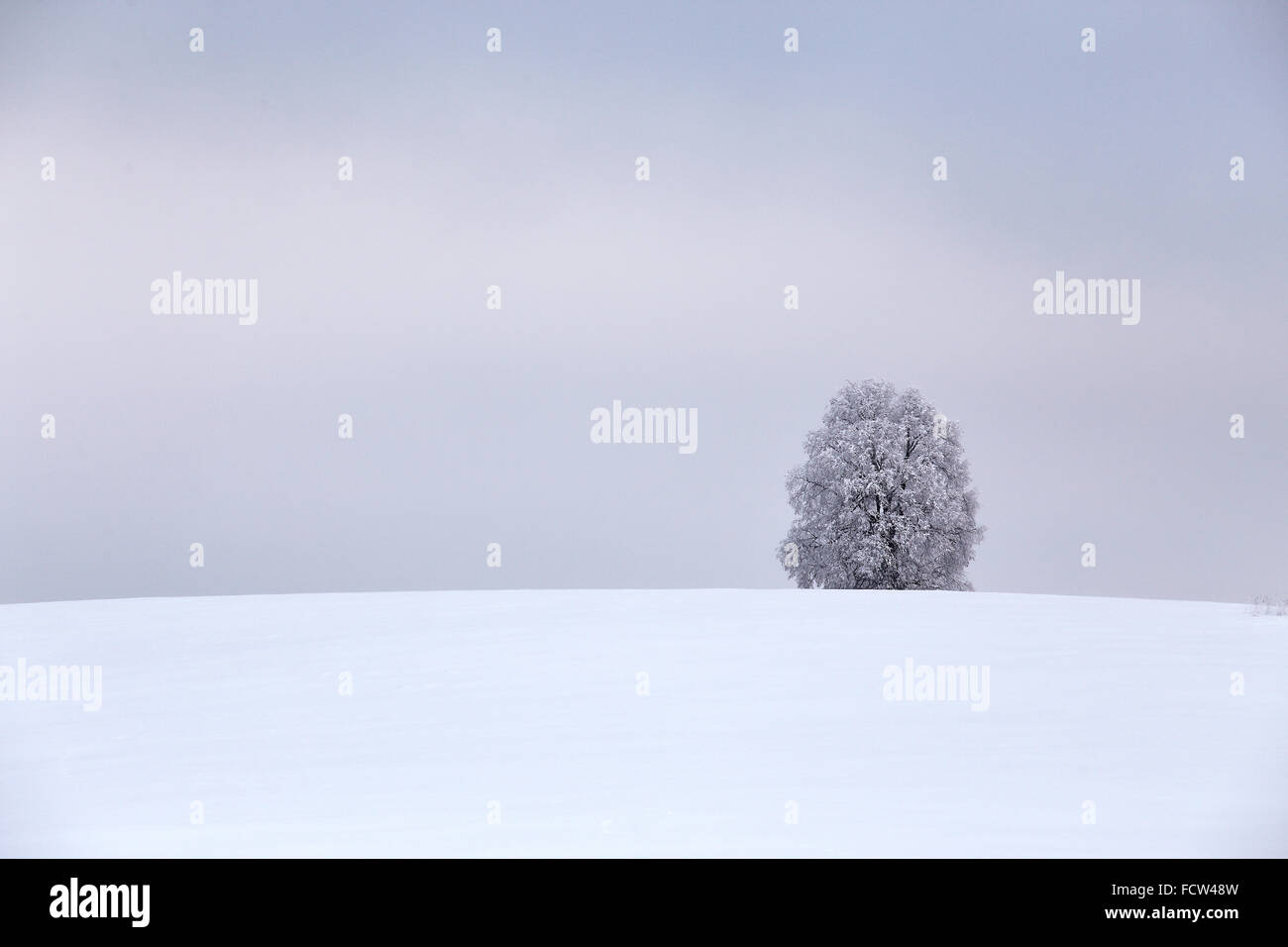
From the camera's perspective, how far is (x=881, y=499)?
28.5 m

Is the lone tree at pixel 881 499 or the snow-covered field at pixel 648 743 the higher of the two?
the lone tree at pixel 881 499

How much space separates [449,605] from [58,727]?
29.1ft

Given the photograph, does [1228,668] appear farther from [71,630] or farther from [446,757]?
[71,630]

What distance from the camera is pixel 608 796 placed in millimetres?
7805

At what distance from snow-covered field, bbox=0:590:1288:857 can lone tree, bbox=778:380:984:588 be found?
39.0ft

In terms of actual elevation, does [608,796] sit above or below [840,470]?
below

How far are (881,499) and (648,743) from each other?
20.2 meters

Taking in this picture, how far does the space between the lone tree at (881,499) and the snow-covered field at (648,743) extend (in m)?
11.9

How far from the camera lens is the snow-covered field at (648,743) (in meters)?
7.18

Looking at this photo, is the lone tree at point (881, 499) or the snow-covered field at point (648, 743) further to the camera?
the lone tree at point (881, 499)

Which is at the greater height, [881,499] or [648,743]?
[881,499]

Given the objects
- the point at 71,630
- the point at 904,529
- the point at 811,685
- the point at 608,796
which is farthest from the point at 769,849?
the point at 904,529

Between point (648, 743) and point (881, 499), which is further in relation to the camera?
point (881, 499)

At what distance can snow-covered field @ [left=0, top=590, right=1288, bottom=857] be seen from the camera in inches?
283
